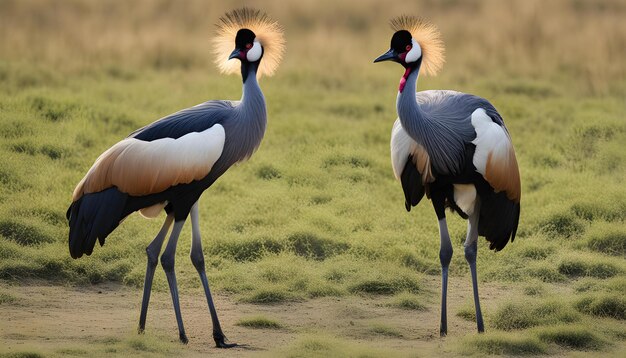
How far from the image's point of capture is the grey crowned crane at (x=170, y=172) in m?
5.50

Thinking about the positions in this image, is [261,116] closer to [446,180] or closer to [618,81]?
[446,180]

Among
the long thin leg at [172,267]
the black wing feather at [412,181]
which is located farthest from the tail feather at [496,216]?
the long thin leg at [172,267]

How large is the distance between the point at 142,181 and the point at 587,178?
414 centimetres

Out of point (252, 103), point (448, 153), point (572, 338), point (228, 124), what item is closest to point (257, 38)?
point (252, 103)

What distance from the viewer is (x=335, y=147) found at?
8.98m

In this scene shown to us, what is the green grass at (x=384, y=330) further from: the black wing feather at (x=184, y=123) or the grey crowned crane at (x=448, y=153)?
the black wing feather at (x=184, y=123)

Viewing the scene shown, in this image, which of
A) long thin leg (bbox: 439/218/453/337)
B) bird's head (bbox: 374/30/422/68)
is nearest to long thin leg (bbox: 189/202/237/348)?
long thin leg (bbox: 439/218/453/337)

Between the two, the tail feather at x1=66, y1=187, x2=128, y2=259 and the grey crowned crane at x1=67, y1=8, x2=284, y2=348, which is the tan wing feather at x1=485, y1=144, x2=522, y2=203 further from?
the tail feather at x1=66, y1=187, x2=128, y2=259

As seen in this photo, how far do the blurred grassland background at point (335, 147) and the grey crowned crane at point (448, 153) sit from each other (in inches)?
19.5

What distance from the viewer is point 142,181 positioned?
5.51 m

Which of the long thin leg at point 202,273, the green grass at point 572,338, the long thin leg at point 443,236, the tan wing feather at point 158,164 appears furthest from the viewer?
the long thin leg at point 443,236

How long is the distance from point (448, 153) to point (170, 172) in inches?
54.9

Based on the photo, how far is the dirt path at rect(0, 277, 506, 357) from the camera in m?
5.56

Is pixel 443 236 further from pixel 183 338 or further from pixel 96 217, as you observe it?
pixel 96 217
